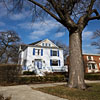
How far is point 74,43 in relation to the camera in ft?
23.2

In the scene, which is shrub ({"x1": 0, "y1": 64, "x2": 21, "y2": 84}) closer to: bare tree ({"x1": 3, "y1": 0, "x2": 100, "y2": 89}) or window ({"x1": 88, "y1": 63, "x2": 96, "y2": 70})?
bare tree ({"x1": 3, "y1": 0, "x2": 100, "y2": 89})

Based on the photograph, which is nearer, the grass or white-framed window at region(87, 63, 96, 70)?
the grass

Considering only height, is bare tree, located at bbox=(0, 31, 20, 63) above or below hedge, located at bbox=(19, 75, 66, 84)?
above

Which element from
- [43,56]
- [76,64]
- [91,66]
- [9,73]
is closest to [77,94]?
[76,64]

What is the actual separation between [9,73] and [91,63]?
27.1 meters

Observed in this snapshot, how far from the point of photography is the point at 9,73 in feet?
28.4

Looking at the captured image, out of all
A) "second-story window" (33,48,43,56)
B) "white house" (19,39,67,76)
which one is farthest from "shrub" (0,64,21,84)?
"second-story window" (33,48,43,56)

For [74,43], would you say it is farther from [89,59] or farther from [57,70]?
[89,59]

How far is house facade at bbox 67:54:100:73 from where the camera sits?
3033 centimetres

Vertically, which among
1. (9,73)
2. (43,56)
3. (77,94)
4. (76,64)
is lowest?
(77,94)

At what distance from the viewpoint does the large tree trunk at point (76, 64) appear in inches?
255

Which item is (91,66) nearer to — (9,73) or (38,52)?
(38,52)

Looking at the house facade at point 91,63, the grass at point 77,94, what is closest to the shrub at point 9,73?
the grass at point 77,94

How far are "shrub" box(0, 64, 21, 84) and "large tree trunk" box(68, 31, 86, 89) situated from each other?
4.48 meters
